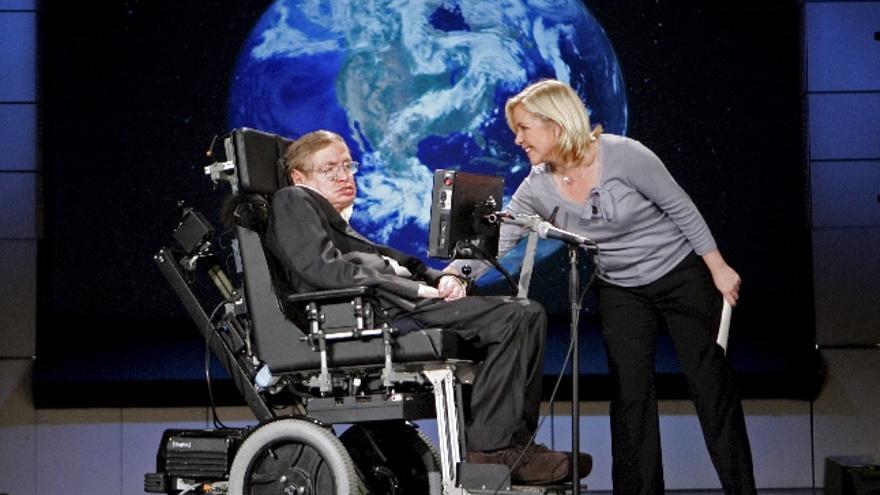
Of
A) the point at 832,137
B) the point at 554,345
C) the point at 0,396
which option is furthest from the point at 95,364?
the point at 832,137

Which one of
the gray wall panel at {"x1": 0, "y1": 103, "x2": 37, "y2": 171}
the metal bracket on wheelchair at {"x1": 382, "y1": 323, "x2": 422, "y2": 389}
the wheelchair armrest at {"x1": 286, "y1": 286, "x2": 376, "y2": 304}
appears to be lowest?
the metal bracket on wheelchair at {"x1": 382, "y1": 323, "x2": 422, "y2": 389}

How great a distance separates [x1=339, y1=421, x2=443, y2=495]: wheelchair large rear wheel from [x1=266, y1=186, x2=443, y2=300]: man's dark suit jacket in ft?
1.71

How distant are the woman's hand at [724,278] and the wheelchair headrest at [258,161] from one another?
131 cm

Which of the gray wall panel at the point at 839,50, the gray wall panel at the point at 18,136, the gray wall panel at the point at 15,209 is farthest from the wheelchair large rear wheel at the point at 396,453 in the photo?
the gray wall panel at the point at 839,50

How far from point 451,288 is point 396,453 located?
2.16 ft

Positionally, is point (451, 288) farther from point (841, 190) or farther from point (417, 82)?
point (841, 190)

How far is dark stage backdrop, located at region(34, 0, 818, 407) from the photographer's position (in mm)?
4957

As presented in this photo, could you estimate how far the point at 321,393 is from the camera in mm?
3152

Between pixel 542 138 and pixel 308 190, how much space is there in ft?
2.33

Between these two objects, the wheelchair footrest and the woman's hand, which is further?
the woman's hand

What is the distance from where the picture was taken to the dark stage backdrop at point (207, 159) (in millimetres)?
4957

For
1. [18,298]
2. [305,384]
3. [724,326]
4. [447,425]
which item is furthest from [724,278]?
[18,298]

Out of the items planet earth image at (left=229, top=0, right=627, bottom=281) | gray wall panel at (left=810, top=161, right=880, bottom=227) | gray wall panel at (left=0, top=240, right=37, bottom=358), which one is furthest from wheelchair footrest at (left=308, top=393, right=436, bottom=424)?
gray wall panel at (left=810, top=161, right=880, bottom=227)

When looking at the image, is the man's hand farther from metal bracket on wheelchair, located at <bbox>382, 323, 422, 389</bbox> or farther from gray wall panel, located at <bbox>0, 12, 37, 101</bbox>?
gray wall panel, located at <bbox>0, 12, 37, 101</bbox>
